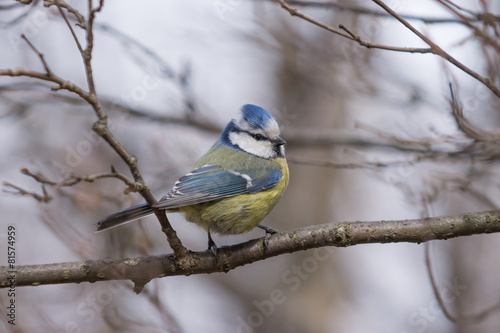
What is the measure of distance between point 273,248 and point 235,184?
0.79 metres

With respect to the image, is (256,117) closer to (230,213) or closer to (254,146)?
(254,146)

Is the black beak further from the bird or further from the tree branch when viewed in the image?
the tree branch

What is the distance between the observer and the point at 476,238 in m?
6.36

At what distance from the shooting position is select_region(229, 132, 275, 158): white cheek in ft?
13.0

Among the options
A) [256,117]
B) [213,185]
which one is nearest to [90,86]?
[213,185]

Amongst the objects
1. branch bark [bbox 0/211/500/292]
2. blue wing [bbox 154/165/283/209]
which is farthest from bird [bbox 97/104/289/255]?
branch bark [bbox 0/211/500/292]

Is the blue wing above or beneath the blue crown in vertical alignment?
beneath

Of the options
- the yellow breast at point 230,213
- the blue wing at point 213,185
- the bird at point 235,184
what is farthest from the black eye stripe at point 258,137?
the yellow breast at point 230,213

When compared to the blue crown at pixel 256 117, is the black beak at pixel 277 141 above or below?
below

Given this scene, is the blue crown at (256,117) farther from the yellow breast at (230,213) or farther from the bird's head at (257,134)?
the yellow breast at (230,213)

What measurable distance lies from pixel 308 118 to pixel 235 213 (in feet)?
15.1

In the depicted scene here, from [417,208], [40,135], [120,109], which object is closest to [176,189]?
[417,208]

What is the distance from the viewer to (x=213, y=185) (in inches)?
131

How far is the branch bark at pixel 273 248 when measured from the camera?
2475 millimetres
